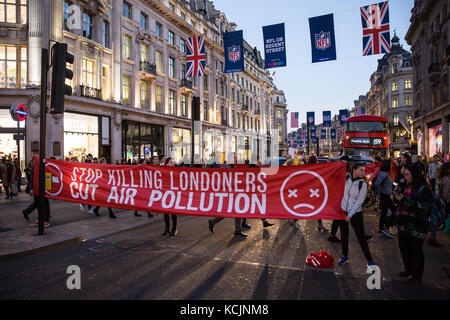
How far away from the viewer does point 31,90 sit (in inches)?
805

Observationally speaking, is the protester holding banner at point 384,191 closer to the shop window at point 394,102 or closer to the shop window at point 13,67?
the shop window at point 13,67

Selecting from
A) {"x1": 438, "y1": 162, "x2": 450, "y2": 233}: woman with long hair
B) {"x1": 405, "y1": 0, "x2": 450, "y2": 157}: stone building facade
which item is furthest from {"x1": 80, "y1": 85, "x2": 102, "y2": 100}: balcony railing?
{"x1": 405, "y1": 0, "x2": 450, "y2": 157}: stone building facade

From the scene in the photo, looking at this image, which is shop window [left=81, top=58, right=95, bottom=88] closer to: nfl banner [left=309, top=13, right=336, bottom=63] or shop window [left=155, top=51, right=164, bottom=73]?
shop window [left=155, top=51, right=164, bottom=73]

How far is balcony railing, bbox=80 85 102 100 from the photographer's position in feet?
76.2

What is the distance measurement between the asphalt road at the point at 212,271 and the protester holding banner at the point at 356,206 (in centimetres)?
35

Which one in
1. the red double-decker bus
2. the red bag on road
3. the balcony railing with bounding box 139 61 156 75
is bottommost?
the red bag on road

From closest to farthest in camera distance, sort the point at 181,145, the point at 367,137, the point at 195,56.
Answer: the point at 195,56 < the point at 367,137 < the point at 181,145

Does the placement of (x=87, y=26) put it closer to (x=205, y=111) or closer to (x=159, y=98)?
(x=159, y=98)

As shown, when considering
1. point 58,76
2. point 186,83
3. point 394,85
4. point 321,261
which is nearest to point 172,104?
point 186,83

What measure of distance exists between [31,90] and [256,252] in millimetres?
20352

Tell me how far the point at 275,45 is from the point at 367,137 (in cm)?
1224

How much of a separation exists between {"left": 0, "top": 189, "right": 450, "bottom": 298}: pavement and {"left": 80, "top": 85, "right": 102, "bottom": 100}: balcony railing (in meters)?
14.8

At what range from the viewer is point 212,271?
5.18m
